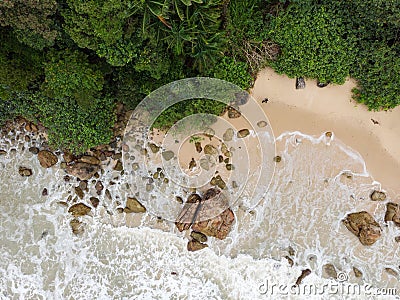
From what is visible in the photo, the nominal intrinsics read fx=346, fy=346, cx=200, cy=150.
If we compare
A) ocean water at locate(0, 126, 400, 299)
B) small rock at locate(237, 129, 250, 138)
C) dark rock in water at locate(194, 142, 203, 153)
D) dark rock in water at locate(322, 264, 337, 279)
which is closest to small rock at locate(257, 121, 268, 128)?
small rock at locate(237, 129, 250, 138)

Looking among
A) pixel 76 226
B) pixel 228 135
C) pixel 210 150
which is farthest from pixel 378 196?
pixel 76 226

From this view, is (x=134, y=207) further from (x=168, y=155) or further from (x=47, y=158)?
(x=47, y=158)

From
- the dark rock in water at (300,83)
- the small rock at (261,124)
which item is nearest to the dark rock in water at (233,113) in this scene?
the small rock at (261,124)

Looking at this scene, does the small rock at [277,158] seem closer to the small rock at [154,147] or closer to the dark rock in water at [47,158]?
the small rock at [154,147]

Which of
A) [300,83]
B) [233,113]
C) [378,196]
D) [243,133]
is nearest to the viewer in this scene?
[300,83]

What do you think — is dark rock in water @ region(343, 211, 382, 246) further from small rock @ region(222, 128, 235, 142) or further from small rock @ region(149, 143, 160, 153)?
small rock @ region(149, 143, 160, 153)

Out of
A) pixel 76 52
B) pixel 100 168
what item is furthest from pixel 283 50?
pixel 100 168
